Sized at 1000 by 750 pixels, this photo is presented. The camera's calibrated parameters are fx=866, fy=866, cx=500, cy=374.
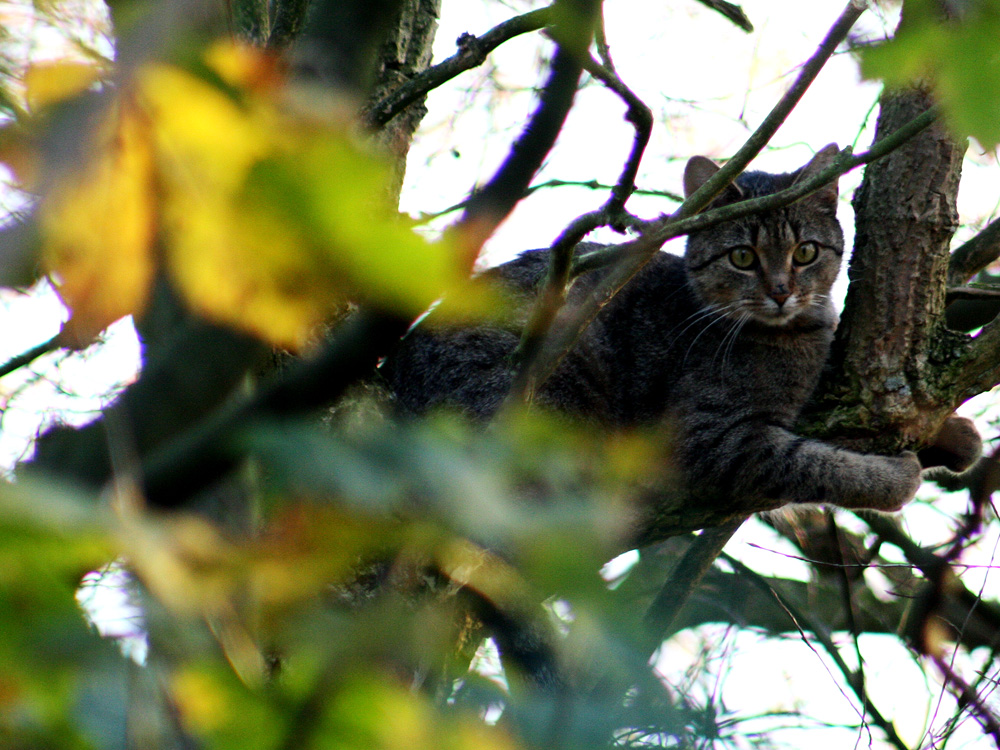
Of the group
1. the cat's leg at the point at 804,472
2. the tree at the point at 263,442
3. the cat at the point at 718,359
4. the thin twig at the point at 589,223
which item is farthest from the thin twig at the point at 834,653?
the tree at the point at 263,442

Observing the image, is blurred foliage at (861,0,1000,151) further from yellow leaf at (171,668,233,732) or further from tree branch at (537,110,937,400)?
tree branch at (537,110,937,400)

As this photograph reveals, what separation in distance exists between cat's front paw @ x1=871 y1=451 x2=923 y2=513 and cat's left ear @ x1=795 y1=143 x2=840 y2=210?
1363 millimetres

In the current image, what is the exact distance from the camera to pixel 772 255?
455cm

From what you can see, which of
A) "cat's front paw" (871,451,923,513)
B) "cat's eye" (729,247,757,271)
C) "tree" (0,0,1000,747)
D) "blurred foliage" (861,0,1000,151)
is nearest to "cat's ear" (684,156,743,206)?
"cat's eye" (729,247,757,271)

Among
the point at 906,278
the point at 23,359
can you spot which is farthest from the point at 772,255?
the point at 23,359

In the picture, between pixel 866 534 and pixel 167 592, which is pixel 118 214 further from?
pixel 866 534

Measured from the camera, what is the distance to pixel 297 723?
0.80 m

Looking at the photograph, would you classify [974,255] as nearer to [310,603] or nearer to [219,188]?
[310,603]

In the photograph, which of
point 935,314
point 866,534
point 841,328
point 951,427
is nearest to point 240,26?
point 841,328

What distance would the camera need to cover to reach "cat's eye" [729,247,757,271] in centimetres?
462

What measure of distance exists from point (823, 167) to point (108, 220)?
409cm

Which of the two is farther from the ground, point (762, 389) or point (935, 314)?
point (935, 314)

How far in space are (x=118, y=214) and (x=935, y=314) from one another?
3.32 meters

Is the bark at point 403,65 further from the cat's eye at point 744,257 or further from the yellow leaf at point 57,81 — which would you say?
the yellow leaf at point 57,81
